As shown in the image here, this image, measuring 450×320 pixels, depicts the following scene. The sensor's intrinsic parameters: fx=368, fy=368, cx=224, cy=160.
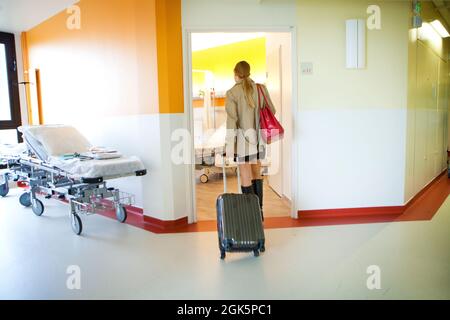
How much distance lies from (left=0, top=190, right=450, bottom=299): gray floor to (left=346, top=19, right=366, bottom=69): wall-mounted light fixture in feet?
5.89

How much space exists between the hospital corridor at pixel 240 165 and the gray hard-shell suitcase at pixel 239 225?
1 cm

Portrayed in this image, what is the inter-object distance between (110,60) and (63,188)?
1630 millimetres

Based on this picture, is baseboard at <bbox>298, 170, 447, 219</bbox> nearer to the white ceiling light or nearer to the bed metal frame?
the bed metal frame

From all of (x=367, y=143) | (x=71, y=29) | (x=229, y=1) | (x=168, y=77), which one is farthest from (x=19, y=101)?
(x=367, y=143)

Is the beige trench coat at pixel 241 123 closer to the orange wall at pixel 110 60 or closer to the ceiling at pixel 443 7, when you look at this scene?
the orange wall at pixel 110 60

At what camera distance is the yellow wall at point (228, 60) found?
7707mm

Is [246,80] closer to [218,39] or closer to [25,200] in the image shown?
[25,200]

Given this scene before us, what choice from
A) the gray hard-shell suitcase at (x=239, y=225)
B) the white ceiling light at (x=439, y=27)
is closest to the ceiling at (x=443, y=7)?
the white ceiling light at (x=439, y=27)

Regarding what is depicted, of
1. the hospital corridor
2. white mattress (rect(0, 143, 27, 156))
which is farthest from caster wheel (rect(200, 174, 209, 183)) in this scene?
white mattress (rect(0, 143, 27, 156))

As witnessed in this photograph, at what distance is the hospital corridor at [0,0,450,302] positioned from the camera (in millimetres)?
2766

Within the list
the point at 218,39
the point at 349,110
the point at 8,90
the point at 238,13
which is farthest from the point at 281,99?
the point at 8,90

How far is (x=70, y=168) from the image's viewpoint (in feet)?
12.3
